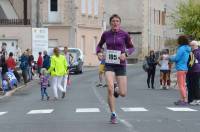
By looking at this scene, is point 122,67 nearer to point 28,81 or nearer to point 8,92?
point 8,92

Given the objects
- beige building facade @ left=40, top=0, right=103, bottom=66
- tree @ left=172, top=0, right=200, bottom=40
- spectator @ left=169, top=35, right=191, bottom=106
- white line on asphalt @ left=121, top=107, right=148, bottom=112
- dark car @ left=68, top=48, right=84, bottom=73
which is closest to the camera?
white line on asphalt @ left=121, top=107, right=148, bottom=112

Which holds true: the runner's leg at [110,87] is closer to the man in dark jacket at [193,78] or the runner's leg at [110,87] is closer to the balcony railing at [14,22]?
the man in dark jacket at [193,78]

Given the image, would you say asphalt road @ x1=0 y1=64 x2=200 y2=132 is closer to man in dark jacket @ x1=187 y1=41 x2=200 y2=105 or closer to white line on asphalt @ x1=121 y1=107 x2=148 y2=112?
white line on asphalt @ x1=121 y1=107 x2=148 y2=112

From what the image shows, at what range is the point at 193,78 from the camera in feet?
68.1

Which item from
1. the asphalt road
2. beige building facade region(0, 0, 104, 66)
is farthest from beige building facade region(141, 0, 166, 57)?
the asphalt road

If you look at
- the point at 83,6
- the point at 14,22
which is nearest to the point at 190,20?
the point at 14,22

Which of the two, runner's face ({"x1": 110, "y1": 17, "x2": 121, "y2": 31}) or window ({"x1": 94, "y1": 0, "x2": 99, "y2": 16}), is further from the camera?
window ({"x1": 94, "y1": 0, "x2": 99, "y2": 16})

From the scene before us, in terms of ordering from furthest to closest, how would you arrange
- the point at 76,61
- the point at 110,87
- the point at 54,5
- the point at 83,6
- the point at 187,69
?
1. the point at 83,6
2. the point at 54,5
3. the point at 76,61
4. the point at 187,69
5. the point at 110,87

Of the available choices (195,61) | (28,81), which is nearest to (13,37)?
(28,81)

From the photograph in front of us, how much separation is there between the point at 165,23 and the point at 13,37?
40191 millimetres

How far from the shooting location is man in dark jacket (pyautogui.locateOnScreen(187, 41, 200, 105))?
2058cm

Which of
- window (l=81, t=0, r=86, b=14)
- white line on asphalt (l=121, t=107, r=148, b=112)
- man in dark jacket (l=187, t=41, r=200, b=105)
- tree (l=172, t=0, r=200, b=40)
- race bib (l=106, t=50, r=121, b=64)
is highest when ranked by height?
window (l=81, t=0, r=86, b=14)

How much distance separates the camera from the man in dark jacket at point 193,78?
810 inches

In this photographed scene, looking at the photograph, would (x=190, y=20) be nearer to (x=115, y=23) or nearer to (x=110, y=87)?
(x=115, y=23)
